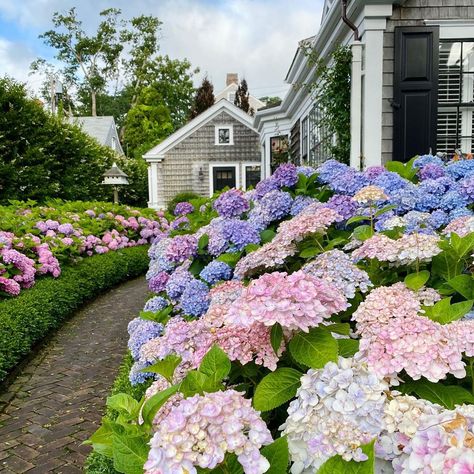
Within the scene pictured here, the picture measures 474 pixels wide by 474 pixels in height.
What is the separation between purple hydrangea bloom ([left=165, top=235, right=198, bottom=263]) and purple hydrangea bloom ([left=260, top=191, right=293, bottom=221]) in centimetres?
41

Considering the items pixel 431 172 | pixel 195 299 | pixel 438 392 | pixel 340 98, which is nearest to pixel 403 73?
pixel 340 98

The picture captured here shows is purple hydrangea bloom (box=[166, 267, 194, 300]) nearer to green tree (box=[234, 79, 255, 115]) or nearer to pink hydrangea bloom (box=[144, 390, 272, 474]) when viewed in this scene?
pink hydrangea bloom (box=[144, 390, 272, 474])

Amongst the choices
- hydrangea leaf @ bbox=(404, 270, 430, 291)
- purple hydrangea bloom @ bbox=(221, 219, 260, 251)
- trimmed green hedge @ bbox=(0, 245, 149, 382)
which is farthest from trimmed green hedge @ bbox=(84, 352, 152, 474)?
trimmed green hedge @ bbox=(0, 245, 149, 382)

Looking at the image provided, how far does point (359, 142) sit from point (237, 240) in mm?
4076

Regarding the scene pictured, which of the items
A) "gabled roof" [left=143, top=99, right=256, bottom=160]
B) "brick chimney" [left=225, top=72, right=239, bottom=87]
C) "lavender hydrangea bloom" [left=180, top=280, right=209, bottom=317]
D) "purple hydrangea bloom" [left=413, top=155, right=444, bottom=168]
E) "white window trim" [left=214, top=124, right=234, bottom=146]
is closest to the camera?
"lavender hydrangea bloom" [left=180, top=280, right=209, bottom=317]

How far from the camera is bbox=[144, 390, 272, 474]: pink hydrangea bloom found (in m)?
0.77

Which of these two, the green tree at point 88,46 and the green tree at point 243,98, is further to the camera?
the green tree at point 88,46

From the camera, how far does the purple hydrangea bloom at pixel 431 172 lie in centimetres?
258

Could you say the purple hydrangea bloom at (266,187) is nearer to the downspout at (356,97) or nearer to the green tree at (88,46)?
the downspout at (356,97)

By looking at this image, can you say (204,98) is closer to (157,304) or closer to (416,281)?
(157,304)

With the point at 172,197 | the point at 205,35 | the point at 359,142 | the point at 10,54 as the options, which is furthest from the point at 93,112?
the point at 359,142

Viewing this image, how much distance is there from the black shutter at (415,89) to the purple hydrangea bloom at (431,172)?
321 centimetres

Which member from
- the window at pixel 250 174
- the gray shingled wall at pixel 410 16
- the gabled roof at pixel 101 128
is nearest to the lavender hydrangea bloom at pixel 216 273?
the gray shingled wall at pixel 410 16

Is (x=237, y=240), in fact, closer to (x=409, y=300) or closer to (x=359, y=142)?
(x=409, y=300)
